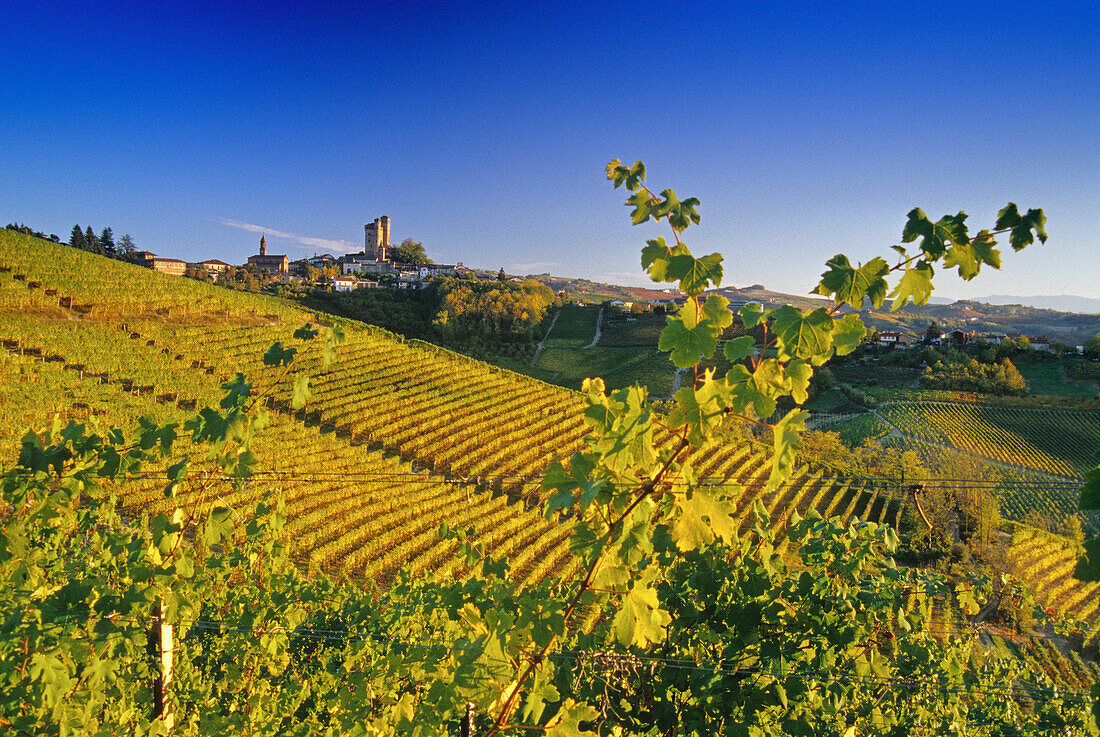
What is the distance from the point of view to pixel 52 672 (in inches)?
84.0

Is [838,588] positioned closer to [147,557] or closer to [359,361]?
[147,557]

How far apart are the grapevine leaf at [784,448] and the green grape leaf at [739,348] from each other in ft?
0.60

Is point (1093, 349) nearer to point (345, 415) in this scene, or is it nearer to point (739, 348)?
point (345, 415)

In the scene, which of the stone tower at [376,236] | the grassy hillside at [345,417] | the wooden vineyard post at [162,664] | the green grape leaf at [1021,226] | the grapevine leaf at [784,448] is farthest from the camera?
the stone tower at [376,236]

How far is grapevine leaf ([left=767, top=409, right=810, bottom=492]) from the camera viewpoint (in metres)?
1.16

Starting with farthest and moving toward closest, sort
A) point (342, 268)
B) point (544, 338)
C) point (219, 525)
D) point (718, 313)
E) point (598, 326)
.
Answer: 1. point (342, 268)
2. point (598, 326)
3. point (544, 338)
4. point (219, 525)
5. point (718, 313)

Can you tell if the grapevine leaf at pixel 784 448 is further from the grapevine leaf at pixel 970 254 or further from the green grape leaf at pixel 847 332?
the grapevine leaf at pixel 970 254

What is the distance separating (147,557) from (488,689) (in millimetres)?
2115

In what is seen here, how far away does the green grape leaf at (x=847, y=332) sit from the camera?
51.7 inches

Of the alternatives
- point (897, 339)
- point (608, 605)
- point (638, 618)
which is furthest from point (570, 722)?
point (897, 339)

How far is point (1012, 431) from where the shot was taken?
134 ft

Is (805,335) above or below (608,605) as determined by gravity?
above

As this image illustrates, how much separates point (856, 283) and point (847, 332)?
0.15 metres

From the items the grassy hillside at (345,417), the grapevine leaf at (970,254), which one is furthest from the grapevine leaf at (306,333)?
the grassy hillside at (345,417)
